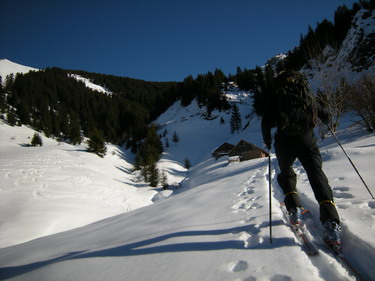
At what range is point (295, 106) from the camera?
2564 mm

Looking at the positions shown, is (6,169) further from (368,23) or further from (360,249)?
(368,23)

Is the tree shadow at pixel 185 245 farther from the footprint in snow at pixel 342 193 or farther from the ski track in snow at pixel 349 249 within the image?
the footprint in snow at pixel 342 193

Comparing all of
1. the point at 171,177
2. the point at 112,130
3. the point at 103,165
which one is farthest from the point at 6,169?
the point at 112,130

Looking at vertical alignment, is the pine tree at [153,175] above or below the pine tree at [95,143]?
below

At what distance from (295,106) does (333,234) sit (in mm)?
1580

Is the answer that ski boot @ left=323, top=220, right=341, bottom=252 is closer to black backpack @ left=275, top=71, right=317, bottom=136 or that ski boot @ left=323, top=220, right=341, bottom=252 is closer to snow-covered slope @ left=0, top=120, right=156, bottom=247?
black backpack @ left=275, top=71, right=317, bottom=136

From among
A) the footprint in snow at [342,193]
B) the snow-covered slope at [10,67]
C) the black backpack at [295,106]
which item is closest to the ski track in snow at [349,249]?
the footprint in snow at [342,193]

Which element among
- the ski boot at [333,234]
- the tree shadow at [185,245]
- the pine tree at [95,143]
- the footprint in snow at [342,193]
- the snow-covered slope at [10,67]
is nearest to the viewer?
the ski boot at [333,234]

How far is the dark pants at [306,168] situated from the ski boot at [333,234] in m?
0.06

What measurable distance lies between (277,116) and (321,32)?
72085mm

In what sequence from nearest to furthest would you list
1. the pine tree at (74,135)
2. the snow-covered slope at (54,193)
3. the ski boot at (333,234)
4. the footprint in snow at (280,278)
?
the footprint in snow at (280,278)
the ski boot at (333,234)
the snow-covered slope at (54,193)
the pine tree at (74,135)

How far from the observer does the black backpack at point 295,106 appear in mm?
2494

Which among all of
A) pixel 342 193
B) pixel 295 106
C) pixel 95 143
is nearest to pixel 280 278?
pixel 295 106

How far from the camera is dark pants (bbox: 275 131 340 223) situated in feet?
7.34
